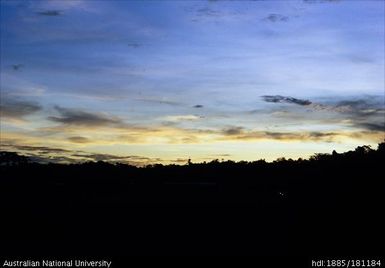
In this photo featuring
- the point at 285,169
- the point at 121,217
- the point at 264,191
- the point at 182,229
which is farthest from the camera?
the point at 285,169

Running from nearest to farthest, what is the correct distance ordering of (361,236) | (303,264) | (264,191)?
(303,264)
(361,236)
(264,191)

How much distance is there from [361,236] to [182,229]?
1251 centimetres

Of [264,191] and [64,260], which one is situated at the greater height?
[264,191]

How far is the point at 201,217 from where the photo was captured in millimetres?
36781

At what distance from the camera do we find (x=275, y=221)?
1348 inches

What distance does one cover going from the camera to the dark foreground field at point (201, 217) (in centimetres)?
2803

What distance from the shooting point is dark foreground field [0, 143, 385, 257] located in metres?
28.0

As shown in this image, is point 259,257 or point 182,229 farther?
point 182,229

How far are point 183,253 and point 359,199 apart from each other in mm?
19547

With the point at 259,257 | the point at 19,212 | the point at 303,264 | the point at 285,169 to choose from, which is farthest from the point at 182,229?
the point at 285,169

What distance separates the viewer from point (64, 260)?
25.2 meters

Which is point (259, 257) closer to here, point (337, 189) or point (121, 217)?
point (121, 217)

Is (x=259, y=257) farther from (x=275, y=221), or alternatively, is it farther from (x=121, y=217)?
Result: (x=121, y=217)

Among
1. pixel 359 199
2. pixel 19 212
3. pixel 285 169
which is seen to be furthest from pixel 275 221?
pixel 285 169
